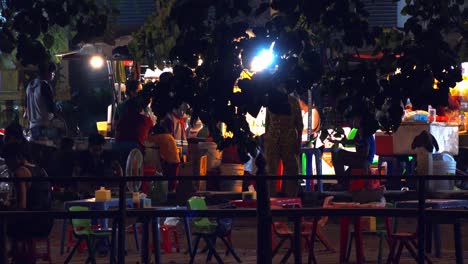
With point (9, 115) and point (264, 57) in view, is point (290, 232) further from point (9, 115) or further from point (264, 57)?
point (9, 115)

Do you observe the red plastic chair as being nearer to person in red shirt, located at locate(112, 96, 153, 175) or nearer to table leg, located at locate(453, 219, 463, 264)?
person in red shirt, located at locate(112, 96, 153, 175)

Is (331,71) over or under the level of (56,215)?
over

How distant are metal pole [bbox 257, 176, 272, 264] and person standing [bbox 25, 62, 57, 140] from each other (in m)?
9.91

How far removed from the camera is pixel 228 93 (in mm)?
7328

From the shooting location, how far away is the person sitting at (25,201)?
1185cm

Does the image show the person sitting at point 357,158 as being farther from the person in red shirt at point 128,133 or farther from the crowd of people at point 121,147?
the person in red shirt at point 128,133

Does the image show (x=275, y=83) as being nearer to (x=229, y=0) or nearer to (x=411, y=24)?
(x=229, y=0)

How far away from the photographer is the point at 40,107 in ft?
59.2

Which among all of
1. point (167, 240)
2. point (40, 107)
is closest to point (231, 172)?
point (40, 107)

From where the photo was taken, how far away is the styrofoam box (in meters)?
19.7

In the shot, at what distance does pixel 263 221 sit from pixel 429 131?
466 inches

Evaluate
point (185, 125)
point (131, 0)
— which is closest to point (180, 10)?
point (185, 125)

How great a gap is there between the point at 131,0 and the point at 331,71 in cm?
1982

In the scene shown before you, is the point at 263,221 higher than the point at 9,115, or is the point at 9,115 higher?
the point at 9,115
